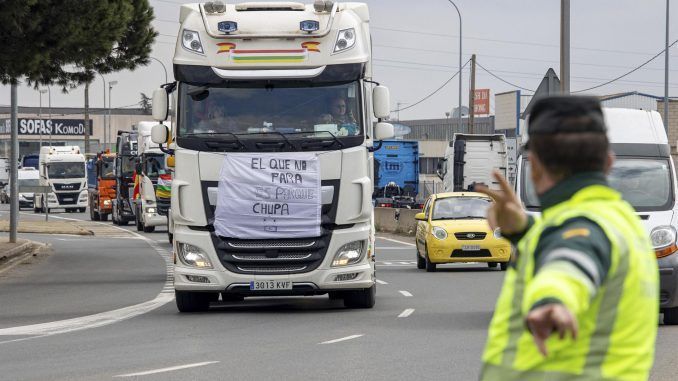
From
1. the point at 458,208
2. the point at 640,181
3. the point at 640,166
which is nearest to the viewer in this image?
the point at 640,181

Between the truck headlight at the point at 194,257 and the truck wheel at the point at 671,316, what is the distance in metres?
5.27

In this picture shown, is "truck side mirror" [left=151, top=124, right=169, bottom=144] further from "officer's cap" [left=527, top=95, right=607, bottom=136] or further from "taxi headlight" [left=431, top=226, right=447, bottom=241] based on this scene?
"officer's cap" [left=527, top=95, right=607, bottom=136]

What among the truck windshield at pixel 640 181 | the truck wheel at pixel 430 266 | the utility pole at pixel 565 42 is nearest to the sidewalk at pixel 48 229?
the truck wheel at pixel 430 266

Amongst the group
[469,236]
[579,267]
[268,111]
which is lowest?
[469,236]

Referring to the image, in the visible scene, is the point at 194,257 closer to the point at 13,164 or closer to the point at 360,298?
the point at 360,298

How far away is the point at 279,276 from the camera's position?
17203mm

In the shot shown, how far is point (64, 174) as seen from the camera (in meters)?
76.4

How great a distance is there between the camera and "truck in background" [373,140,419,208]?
2501 inches

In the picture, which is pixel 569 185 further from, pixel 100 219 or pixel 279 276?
pixel 100 219

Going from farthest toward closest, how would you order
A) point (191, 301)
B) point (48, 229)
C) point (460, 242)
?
point (48, 229)
point (460, 242)
point (191, 301)

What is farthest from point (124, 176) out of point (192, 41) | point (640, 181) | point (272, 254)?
point (640, 181)

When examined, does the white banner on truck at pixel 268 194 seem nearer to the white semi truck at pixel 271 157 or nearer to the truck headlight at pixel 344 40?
the white semi truck at pixel 271 157

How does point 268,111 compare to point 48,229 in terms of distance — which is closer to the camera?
point 268,111

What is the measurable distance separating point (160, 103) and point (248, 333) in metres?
3.32
